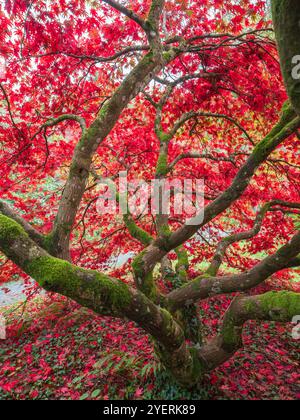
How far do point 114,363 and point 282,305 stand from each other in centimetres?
365

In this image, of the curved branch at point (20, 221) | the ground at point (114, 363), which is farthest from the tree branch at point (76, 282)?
the ground at point (114, 363)

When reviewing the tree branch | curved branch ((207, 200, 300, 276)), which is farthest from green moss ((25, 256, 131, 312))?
curved branch ((207, 200, 300, 276))

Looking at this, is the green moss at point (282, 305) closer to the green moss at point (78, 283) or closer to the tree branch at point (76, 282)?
the tree branch at point (76, 282)

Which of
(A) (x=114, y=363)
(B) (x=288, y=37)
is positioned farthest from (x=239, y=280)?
(A) (x=114, y=363)

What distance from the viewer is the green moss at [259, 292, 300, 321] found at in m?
2.55

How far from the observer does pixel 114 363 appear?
496cm

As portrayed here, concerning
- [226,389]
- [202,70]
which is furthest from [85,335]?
[202,70]

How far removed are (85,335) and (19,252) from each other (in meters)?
5.40

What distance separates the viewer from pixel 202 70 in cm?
503

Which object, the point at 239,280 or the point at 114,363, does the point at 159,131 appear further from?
the point at 114,363

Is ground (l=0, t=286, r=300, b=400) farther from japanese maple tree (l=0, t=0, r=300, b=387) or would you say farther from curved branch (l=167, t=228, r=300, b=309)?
curved branch (l=167, t=228, r=300, b=309)

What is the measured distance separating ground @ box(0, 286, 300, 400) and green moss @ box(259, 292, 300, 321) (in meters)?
2.09

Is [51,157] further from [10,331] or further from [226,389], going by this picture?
[226,389]

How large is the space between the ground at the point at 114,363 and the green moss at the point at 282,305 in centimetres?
209
